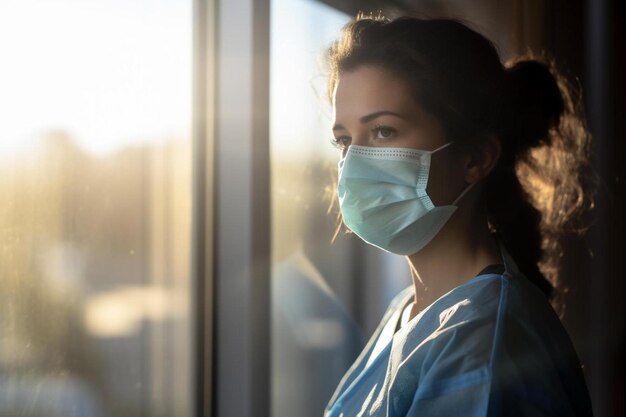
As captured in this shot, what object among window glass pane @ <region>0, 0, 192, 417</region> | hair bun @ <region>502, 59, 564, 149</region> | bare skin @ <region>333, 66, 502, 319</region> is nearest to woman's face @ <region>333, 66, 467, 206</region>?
bare skin @ <region>333, 66, 502, 319</region>

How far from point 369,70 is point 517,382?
519 millimetres

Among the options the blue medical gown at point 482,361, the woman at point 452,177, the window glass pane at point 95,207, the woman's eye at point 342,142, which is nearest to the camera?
the blue medical gown at point 482,361

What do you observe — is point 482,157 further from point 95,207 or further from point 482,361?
point 95,207

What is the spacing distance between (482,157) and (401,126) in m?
0.13

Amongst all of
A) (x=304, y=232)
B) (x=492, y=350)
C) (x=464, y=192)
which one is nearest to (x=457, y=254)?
(x=464, y=192)

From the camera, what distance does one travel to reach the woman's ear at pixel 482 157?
43.4 inches

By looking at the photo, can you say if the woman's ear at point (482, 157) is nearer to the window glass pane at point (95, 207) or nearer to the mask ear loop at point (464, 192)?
the mask ear loop at point (464, 192)

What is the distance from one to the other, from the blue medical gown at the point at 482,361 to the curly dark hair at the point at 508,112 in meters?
0.09

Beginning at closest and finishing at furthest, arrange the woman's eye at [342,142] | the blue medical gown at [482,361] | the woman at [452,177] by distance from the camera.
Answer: the blue medical gown at [482,361] < the woman at [452,177] < the woman's eye at [342,142]

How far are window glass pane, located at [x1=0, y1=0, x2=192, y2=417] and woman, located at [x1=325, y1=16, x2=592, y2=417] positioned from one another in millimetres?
564

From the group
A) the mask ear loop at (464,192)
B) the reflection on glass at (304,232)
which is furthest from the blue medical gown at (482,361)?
the reflection on glass at (304,232)

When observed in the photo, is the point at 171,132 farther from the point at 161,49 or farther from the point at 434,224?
the point at 434,224

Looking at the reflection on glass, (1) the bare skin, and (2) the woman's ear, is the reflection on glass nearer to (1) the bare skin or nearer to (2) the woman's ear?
(1) the bare skin

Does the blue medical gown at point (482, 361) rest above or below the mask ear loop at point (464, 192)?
below
